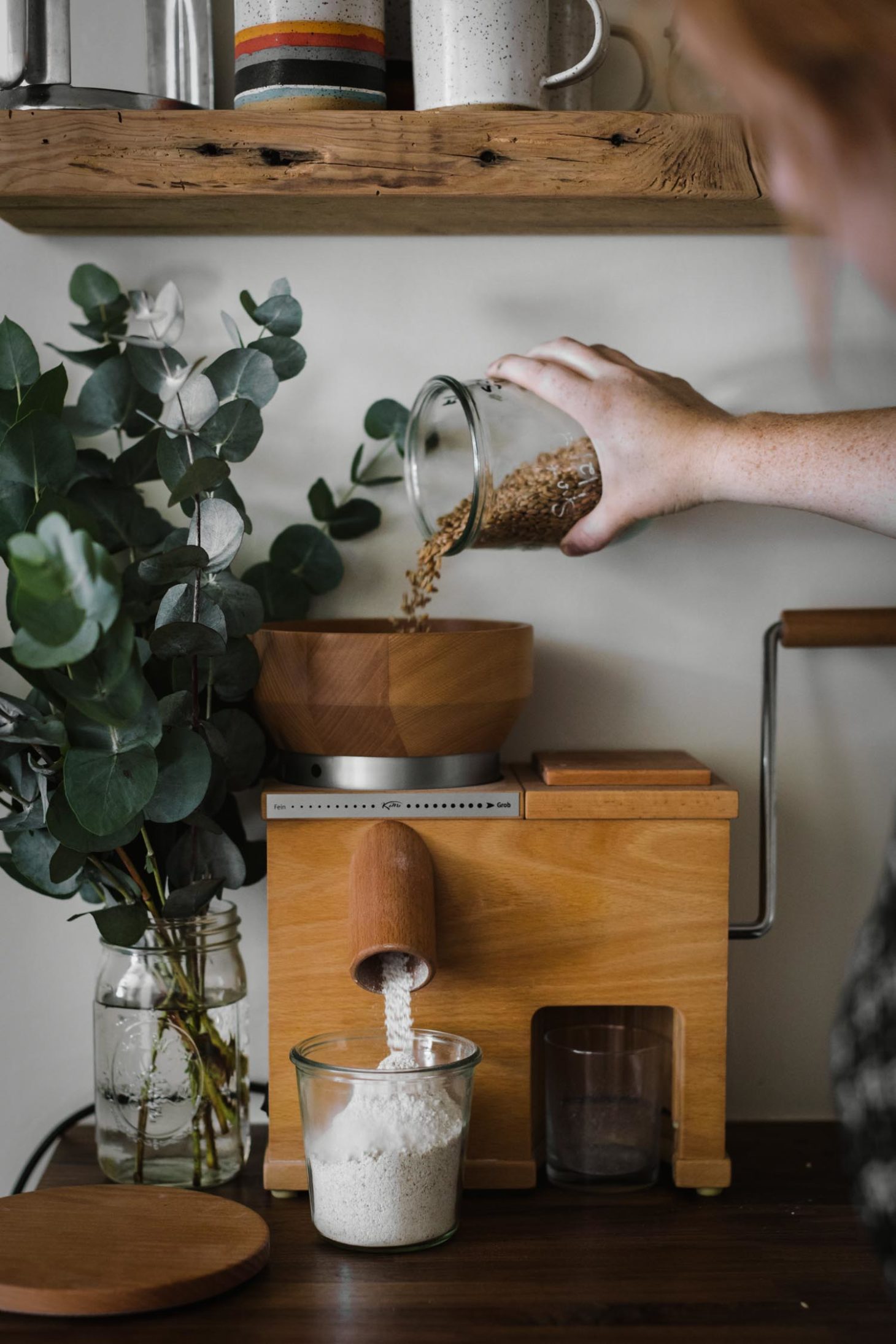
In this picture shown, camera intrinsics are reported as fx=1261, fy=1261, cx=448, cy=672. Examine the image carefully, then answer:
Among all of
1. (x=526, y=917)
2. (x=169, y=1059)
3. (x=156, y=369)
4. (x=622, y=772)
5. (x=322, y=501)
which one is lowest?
(x=169, y=1059)

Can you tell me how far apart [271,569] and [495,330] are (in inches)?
11.1

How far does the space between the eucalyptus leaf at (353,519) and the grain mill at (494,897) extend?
0.18 meters

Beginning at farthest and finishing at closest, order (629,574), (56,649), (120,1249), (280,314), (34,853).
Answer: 1. (629,574)
2. (280,314)
3. (34,853)
4. (120,1249)
5. (56,649)

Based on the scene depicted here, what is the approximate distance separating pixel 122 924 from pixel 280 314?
1.58ft

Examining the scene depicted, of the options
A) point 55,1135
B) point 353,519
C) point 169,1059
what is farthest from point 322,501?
point 55,1135

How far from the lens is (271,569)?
1.05m

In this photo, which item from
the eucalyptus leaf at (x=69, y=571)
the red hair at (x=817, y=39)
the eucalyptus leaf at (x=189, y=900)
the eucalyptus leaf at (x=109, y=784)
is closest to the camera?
the red hair at (x=817, y=39)

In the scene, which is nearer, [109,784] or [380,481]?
[109,784]

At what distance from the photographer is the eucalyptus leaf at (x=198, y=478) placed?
2.71 ft

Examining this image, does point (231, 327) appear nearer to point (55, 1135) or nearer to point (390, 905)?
point (390, 905)

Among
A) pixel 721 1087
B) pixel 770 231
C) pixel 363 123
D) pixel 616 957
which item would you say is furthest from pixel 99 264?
pixel 721 1087

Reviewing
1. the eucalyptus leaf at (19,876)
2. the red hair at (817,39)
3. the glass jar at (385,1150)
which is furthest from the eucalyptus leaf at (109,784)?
the red hair at (817,39)

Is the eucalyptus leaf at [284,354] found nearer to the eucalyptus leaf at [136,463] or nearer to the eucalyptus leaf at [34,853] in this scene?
the eucalyptus leaf at [136,463]

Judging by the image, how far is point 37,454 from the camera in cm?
85
